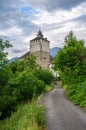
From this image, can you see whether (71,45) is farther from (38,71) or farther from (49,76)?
(49,76)

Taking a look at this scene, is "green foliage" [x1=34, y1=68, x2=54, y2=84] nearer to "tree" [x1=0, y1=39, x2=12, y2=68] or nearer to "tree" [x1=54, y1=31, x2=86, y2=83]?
"tree" [x1=54, y1=31, x2=86, y2=83]

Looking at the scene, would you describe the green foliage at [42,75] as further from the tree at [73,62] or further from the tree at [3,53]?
the tree at [3,53]

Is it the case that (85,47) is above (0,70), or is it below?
above

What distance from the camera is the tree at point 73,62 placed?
3891cm

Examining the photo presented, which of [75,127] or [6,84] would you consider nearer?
[75,127]

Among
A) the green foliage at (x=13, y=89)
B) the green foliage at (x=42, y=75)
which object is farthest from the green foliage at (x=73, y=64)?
the green foliage at (x=42, y=75)

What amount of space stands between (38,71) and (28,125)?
64.5 m

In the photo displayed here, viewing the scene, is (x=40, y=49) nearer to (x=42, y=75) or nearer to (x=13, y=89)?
(x=42, y=75)

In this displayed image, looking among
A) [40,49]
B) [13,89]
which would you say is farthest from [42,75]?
[40,49]

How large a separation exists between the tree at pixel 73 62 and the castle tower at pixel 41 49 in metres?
90.0

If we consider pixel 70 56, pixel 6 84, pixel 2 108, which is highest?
pixel 70 56

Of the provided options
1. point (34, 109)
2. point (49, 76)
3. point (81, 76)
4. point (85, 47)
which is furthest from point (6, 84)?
point (49, 76)

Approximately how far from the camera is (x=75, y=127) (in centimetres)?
1728

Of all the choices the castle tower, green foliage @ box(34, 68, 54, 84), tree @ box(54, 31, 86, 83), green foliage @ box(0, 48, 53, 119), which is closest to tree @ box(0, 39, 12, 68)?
green foliage @ box(0, 48, 53, 119)
